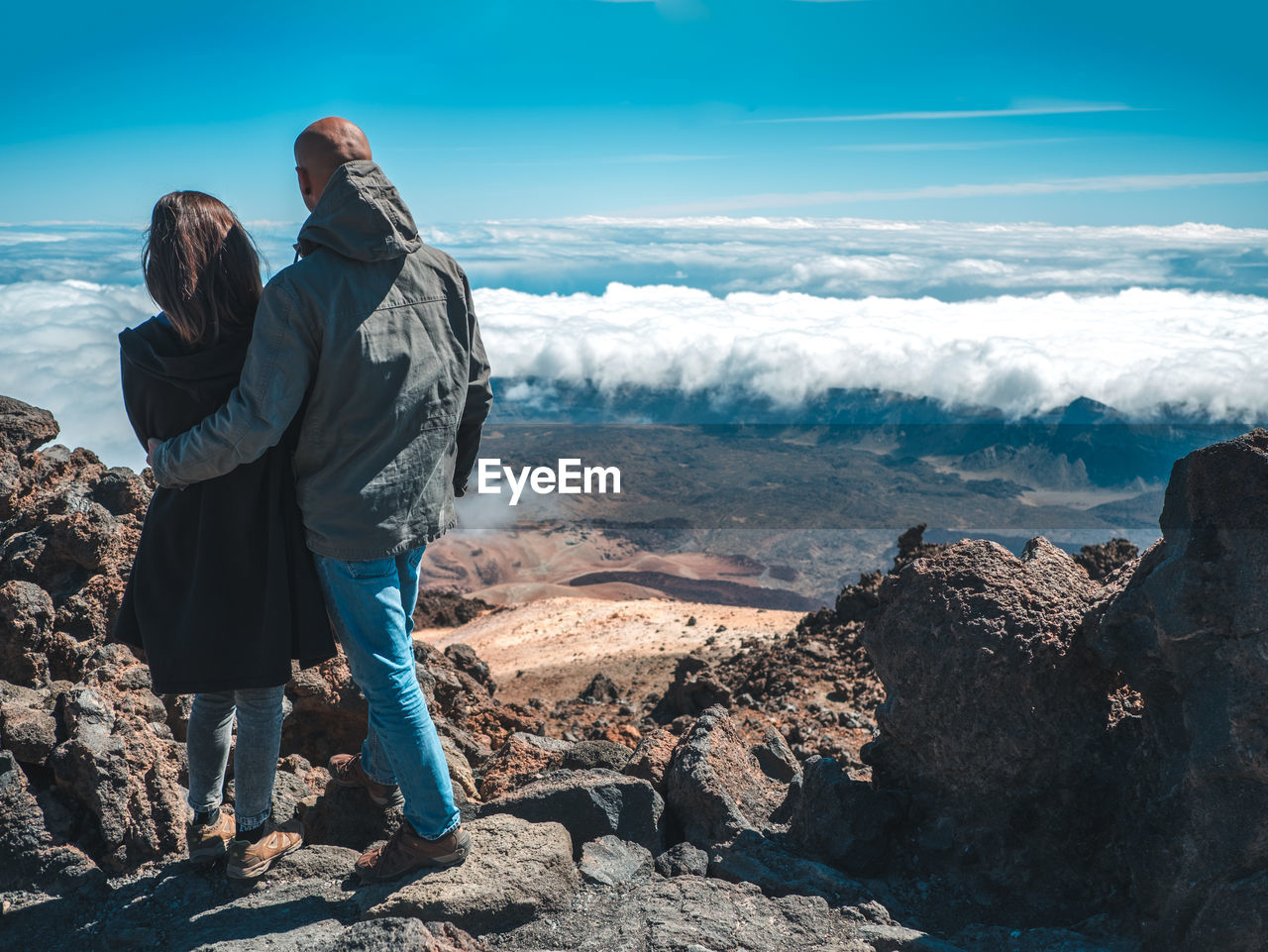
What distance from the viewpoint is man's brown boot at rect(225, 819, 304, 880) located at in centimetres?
327

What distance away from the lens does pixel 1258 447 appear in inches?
131

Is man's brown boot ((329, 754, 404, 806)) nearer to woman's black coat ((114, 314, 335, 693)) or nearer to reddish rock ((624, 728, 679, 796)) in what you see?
woman's black coat ((114, 314, 335, 693))

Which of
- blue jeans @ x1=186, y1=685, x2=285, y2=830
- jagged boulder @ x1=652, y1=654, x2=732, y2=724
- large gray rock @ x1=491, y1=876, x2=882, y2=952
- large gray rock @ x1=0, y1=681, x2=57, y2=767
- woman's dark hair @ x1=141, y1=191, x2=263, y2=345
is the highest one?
woman's dark hair @ x1=141, y1=191, x2=263, y2=345

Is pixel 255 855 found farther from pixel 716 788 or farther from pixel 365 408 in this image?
pixel 716 788

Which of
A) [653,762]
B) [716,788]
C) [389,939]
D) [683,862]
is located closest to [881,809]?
[716,788]

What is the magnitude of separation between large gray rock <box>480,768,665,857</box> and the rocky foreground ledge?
0.01m

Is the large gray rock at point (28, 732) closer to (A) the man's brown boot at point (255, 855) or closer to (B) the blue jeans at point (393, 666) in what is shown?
(A) the man's brown boot at point (255, 855)

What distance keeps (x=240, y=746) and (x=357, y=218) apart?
1.74 metres

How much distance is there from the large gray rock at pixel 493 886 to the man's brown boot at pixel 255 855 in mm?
373

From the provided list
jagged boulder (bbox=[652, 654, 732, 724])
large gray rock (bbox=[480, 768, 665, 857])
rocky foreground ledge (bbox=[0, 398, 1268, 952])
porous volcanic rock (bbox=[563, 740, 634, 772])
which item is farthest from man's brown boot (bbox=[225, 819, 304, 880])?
jagged boulder (bbox=[652, 654, 732, 724])

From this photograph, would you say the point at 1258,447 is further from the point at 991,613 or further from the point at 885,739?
the point at 885,739

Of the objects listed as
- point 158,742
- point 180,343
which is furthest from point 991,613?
point 158,742

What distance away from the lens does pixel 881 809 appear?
388cm

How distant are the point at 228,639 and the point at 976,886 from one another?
279 centimetres
